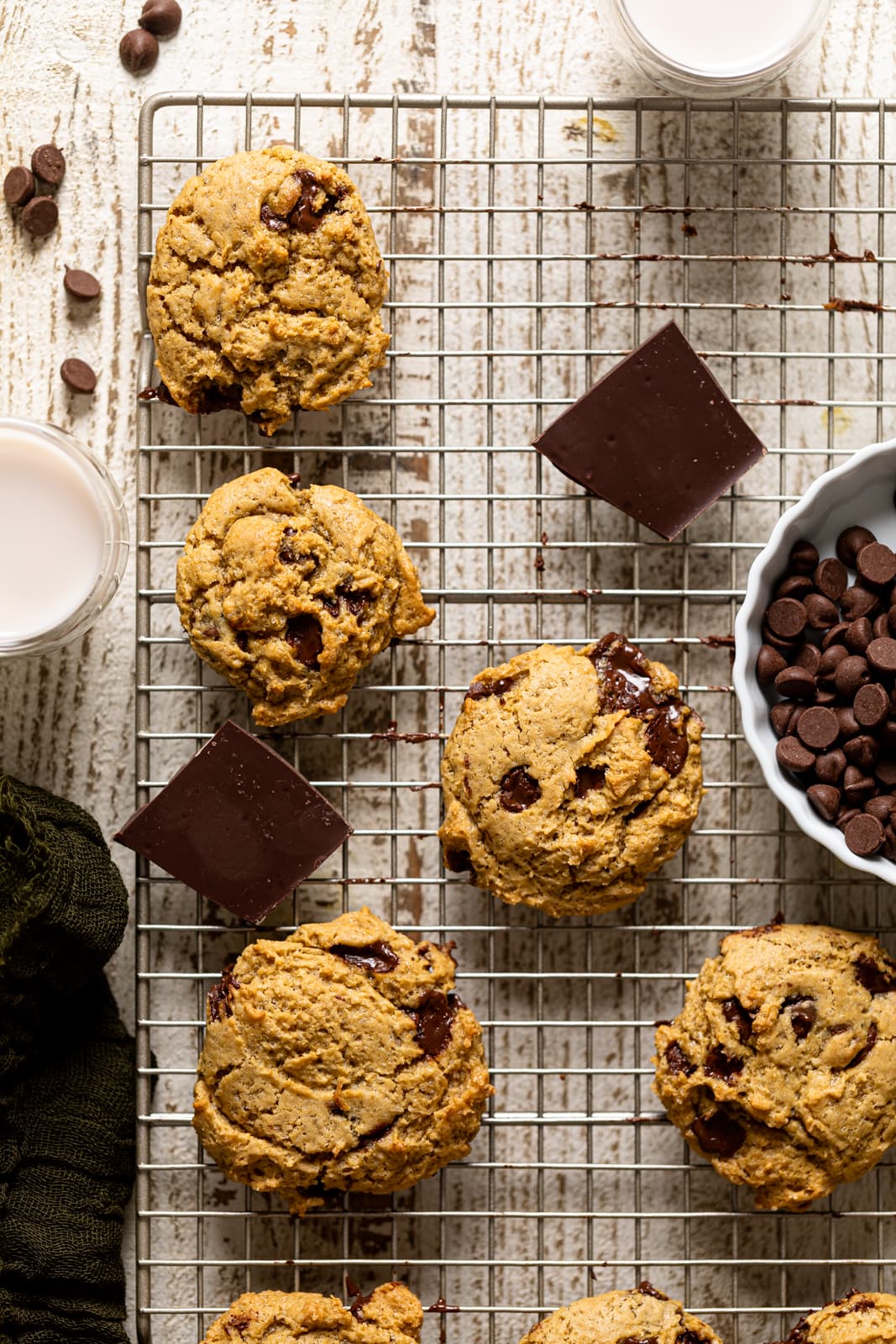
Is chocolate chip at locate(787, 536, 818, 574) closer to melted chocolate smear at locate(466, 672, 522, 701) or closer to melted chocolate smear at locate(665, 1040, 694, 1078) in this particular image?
melted chocolate smear at locate(466, 672, 522, 701)

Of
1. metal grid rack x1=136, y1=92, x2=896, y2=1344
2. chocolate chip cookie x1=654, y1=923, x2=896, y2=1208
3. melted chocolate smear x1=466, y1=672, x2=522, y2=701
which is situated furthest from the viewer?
metal grid rack x1=136, y1=92, x2=896, y2=1344

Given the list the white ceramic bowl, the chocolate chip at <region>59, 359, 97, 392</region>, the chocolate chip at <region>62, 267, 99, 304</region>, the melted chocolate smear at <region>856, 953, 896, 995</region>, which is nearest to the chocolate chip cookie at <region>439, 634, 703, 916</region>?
the white ceramic bowl

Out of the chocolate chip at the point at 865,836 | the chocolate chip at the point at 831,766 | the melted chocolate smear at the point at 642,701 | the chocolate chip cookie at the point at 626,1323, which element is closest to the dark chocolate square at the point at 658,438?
the melted chocolate smear at the point at 642,701

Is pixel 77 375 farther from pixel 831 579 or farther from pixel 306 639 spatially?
pixel 831 579

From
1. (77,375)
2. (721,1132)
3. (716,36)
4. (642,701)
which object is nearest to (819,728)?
(642,701)

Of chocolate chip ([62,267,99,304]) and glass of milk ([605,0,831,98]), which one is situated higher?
glass of milk ([605,0,831,98])

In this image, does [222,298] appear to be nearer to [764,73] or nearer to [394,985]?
[764,73]
